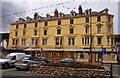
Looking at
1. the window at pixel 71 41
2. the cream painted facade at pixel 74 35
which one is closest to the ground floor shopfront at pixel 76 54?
the cream painted facade at pixel 74 35

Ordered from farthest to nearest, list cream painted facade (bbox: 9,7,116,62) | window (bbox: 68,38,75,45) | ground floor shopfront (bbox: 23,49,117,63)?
window (bbox: 68,38,75,45), cream painted facade (bbox: 9,7,116,62), ground floor shopfront (bbox: 23,49,117,63)

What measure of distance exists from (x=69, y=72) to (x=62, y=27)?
40.3m

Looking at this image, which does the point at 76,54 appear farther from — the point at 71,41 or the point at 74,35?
the point at 74,35

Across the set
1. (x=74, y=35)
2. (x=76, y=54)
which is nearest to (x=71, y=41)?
(x=74, y=35)

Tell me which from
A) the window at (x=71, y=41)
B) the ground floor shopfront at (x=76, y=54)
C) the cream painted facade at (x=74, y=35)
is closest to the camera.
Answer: the ground floor shopfront at (x=76, y=54)

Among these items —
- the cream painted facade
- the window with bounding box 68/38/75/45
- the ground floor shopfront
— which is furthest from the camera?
the window with bounding box 68/38/75/45

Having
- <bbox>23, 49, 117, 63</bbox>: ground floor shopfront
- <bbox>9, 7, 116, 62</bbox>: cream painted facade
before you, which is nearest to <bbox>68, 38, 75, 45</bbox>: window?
<bbox>9, 7, 116, 62</bbox>: cream painted facade

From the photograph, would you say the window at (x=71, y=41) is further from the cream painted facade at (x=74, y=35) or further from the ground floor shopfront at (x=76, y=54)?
the ground floor shopfront at (x=76, y=54)

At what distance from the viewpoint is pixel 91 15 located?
53.1 meters

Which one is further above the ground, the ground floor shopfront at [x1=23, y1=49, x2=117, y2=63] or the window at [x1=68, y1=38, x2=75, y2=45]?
the window at [x1=68, y1=38, x2=75, y2=45]

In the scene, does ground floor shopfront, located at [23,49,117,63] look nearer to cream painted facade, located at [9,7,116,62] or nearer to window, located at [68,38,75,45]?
cream painted facade, located at [9,7,116,62]

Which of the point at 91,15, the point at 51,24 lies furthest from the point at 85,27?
the point at 51,24

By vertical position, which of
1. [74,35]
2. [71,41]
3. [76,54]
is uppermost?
[74,35]

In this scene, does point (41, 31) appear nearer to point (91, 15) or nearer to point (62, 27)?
point (62, 27)
